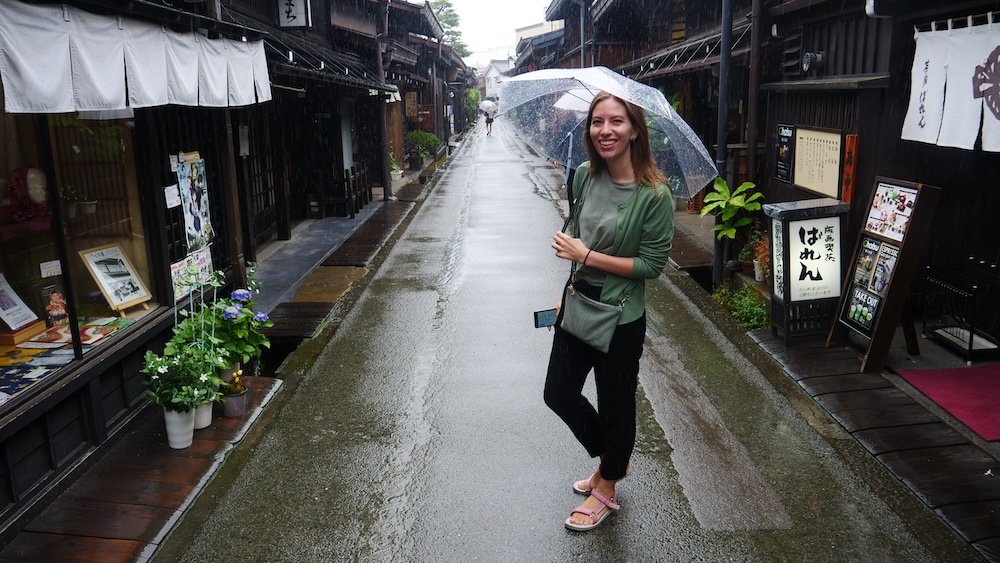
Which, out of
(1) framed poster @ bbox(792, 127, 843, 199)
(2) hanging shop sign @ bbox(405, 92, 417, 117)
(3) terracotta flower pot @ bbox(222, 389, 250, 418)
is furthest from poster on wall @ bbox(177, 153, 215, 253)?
(2) hanging shop sign @ bbox(405, 92, 417, 117)

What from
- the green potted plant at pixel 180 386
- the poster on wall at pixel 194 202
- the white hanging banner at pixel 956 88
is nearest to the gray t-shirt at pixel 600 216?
the green potted plant at pixel 180 386

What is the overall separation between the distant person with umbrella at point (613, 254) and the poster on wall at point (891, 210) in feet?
11.9

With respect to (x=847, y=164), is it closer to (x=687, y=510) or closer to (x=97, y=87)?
(x=687, y=510)

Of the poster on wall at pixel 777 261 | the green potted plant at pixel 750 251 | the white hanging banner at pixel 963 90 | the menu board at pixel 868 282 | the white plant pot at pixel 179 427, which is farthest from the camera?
the green potted plant at pixel 750 251

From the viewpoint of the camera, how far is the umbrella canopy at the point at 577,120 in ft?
14.5

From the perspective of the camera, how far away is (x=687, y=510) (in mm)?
4719

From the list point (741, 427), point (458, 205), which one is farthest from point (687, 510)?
point (458, 205)

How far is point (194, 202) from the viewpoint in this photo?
7.69m

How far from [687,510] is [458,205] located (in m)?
15.7

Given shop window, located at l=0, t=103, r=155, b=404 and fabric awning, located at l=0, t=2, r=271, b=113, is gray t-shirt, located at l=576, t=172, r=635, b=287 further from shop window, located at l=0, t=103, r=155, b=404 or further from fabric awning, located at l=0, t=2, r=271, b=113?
shop window, located at l=0, t=103, r=155, b=404

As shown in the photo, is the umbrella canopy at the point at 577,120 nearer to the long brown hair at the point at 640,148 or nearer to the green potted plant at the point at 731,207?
the long brown hair at the point at 640,148

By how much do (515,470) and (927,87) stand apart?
16.3 feet

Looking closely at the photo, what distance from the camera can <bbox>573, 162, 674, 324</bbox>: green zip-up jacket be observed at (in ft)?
12.9

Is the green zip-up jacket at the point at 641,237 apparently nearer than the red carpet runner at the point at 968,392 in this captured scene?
Yes
